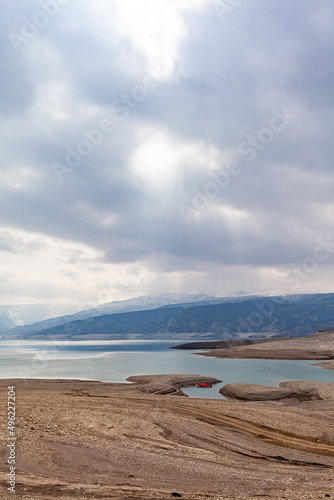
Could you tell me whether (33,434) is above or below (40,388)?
above

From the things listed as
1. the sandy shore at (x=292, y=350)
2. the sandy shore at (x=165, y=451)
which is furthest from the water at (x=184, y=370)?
the sandy shore at (x=165, y=451)

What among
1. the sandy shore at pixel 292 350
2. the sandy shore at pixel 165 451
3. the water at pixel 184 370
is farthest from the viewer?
the sandy shore at pixel 292 350

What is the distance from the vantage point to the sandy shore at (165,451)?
13.4 meters

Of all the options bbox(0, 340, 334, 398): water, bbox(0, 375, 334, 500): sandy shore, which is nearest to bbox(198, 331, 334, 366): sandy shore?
bbox(0, 340, 334, 398): water

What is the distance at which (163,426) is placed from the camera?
2455 cm

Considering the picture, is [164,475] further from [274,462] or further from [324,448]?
[324,448]

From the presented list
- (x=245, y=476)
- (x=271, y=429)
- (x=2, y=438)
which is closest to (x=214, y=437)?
(x=271, y=429)

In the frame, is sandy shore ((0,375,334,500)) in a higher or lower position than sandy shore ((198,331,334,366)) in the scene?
higher

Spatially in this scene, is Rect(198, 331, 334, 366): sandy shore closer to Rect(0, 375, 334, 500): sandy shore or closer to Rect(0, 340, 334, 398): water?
Rect(0, 340, 334, 398): water

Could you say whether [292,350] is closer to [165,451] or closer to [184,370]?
[184,370]

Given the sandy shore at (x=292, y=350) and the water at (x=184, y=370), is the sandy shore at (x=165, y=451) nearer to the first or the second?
the water at (x=184, y=370)

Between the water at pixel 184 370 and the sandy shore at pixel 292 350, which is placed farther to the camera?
the sandy shore at pixel 292 350

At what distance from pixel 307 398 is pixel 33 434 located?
40280mm

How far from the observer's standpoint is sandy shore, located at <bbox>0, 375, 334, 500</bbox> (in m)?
13.4
